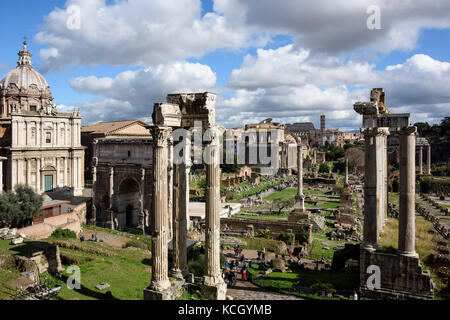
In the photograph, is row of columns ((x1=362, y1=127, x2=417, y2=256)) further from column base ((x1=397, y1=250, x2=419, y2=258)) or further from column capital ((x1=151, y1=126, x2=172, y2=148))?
column capital ((x1=151, y1=126, x2=172, y2=148))

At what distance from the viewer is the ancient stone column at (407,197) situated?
1102 cm

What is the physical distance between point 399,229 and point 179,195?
746cm

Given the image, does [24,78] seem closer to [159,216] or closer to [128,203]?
[128,203]

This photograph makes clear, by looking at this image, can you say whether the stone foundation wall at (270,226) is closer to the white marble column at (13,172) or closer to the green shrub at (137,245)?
the green shrub at (137,245)

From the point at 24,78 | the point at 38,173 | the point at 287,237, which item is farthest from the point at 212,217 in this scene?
the point at 24,78

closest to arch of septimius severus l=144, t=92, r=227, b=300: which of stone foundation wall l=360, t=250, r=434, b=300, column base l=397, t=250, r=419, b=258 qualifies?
stone foundation wall l=360, t=250, r=434, b=300

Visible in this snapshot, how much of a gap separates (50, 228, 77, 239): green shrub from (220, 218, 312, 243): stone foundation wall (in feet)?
38.5

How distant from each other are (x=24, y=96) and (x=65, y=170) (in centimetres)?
1055

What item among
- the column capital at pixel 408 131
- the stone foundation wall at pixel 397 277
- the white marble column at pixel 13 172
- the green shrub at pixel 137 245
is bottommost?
the green shrub at pixel 137 245

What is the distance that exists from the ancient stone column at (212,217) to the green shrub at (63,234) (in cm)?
1453

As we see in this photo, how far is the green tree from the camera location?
19750mm

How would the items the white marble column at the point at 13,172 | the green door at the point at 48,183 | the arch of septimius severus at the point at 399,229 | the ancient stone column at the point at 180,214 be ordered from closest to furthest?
1. the ancient stone column at the point at 180,214
2. the arch of septimius severus at the point at 399,229
3. the white marble column at the point at 13,172
4. the green door at the point at 48,183

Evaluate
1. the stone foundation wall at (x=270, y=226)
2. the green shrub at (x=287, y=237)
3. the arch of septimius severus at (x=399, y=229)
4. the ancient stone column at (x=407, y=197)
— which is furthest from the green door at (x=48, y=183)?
the ancient stone column at (x=407, y=197)

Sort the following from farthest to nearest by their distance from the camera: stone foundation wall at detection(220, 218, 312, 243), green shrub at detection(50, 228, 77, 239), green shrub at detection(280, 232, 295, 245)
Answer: stone foundation wall at detection(220, 218, 312, 243)
green shrub at detection(280, 232, 295, 245)
green shrub at detection(50, 228, 77, 239)
